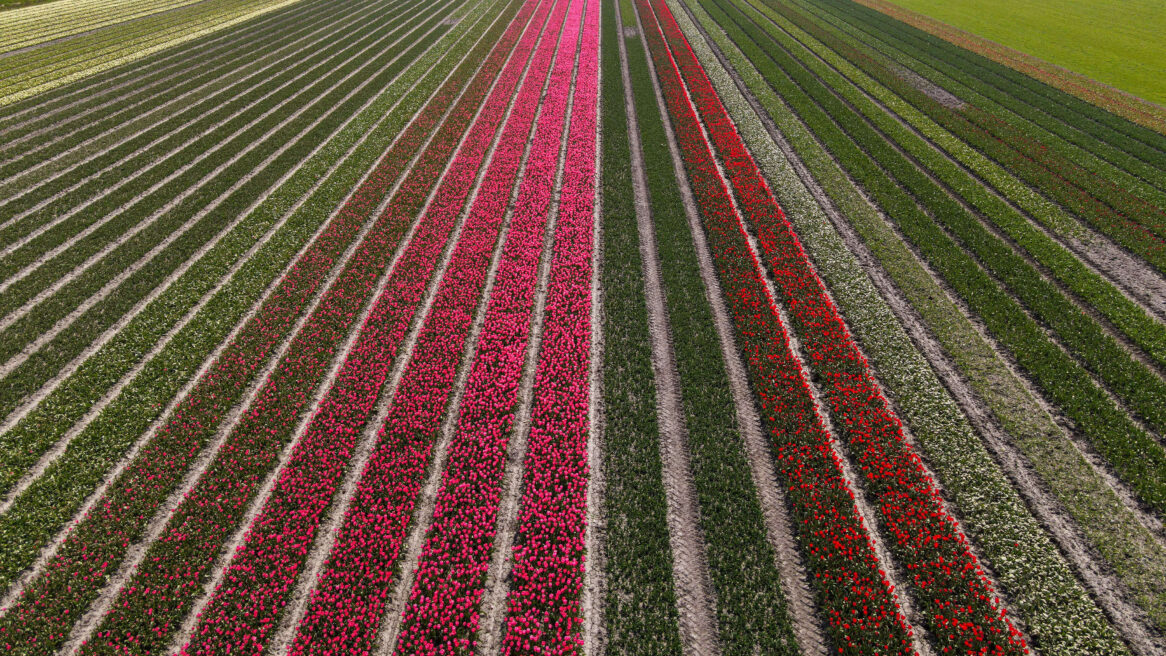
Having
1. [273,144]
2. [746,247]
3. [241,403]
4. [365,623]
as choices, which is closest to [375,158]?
[273,144]

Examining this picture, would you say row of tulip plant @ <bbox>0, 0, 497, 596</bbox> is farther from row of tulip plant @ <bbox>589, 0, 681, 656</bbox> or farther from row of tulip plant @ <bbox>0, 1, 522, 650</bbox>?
row of tulip plant @ <bbox>589, 0, 681, 656</bbox>

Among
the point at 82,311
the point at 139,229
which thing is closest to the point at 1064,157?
the point at 82,311

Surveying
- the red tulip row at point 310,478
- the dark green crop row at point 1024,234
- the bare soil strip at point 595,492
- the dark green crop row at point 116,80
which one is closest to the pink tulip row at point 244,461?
the red tulip row at point 310,478

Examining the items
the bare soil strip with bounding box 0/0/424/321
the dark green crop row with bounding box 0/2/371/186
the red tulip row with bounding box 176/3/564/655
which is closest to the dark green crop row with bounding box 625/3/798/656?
the red tulip row with bounding box 176/3/564/655

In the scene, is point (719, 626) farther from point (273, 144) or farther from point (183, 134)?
point (183, 134)

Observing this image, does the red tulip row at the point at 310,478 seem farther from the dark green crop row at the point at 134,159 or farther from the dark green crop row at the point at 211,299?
the dark green crop row at the point at 134,159
